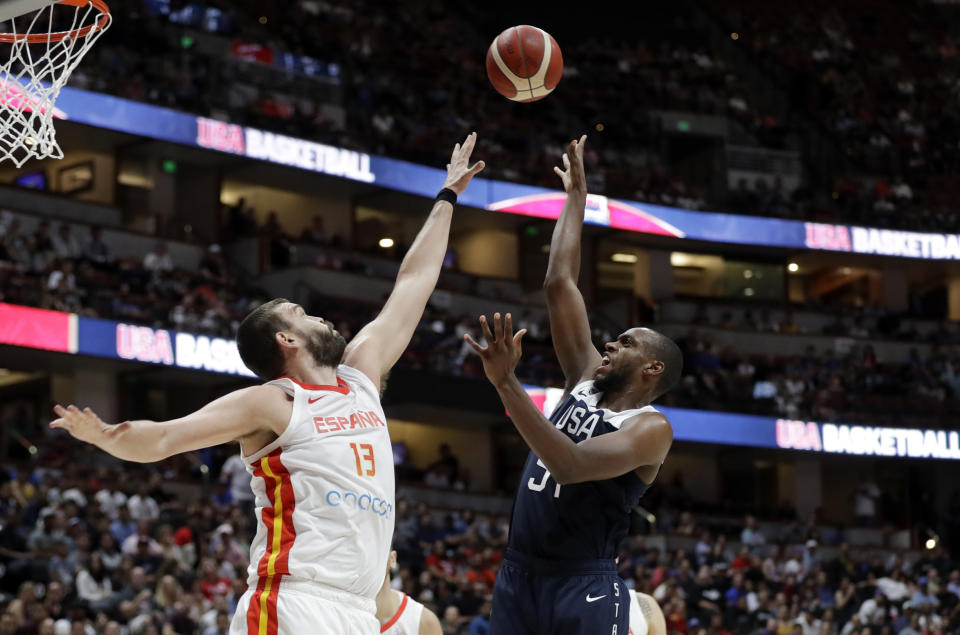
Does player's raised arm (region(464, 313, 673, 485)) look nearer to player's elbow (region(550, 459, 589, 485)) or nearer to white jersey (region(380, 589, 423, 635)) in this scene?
player's elbow (region(550, 459, 589, 485))

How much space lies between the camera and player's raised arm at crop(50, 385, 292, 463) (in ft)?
13.6

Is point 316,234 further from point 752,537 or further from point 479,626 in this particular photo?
point 479,626

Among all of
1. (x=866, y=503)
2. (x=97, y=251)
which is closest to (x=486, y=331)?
(x=97, y=251)

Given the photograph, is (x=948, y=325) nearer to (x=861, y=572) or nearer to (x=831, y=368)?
(x=831, y=368)

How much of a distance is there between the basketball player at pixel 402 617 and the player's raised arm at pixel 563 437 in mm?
2149

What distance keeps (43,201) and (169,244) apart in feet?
8.02

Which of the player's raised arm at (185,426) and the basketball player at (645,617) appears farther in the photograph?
the basketball player at (645,617)

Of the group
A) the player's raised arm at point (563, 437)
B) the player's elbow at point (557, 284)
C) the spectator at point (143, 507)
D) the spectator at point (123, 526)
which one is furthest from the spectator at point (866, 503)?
the player's raised arm at point (563, 437)

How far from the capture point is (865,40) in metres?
39.4

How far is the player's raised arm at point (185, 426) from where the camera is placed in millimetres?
4152

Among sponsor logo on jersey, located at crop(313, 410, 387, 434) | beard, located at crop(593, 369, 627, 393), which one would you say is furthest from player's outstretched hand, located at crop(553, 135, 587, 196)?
sponsor logo on jersey, located at crop(313, 410, 387, 434)

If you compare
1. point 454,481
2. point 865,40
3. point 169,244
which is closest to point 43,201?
point 169,244

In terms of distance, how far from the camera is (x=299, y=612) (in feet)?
15.0

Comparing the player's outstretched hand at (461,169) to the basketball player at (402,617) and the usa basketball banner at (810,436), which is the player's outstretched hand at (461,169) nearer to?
the basketball player at (402,617)
